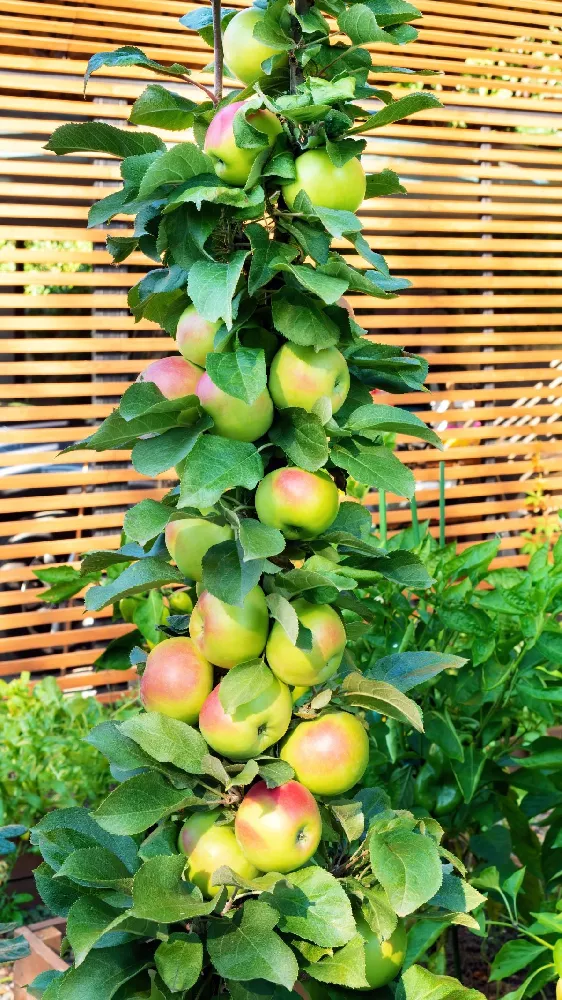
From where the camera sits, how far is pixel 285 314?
2.33 ft

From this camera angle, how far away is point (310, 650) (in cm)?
70

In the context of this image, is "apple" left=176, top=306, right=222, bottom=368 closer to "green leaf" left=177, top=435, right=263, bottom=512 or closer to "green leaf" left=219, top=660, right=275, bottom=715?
"green leaf" left=177, top=435, right=263, bottom=512

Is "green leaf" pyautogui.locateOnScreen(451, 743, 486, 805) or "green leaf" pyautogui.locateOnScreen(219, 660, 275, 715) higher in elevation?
"green leaf" pyautogui.locateOnScreen(219, 660, 275, 715)

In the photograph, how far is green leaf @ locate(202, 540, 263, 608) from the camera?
672mm

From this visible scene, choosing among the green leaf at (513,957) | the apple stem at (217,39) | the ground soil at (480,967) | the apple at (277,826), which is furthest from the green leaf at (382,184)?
the ground soil at (480,967)

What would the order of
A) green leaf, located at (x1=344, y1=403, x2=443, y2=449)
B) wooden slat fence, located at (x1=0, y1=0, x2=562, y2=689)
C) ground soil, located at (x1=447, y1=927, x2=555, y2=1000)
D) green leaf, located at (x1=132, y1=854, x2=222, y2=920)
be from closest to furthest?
green leaf, located at (x1=132, y1=854, x2=222, y2=920), green leaf, located at (x1=344, y1=403, x2=443, y2=449), ground soil, located at (x1=447, y1=927, x2=555, y2=1000), wooden slat fence, located at (x1=0, y1=0, x2=562, y2=689)

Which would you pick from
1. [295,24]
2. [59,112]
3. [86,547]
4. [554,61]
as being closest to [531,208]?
[554,61]

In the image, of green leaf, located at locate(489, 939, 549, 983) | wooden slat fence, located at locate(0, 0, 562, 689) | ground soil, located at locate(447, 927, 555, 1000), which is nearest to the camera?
green leaf, located at locate(489, 939, 549, 983)

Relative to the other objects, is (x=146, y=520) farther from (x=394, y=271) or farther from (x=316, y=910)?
(x=394, y=271)

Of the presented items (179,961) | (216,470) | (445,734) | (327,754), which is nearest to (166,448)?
(216,470)

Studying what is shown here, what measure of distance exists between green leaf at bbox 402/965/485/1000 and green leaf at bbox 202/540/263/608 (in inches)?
14.0

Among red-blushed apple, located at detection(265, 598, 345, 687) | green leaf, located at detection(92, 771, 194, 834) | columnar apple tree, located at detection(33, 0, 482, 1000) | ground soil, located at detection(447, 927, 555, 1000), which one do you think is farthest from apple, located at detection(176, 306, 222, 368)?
ground soil, located at detection(447, 927, 555, 1000)

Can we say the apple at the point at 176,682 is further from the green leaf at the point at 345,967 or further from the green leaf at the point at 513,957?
the green leaf at the point at 513,957

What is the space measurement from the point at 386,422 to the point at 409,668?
0.22 metres
